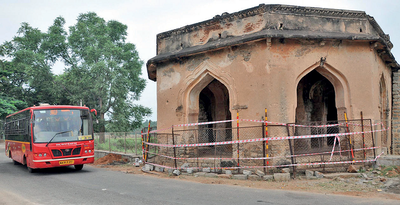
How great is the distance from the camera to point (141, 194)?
7.16m

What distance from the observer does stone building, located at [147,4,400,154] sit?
1016 cm

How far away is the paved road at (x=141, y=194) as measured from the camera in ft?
21.1

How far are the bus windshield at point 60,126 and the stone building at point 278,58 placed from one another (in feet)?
11.3

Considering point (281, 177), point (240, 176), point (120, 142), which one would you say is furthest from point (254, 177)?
point (120, 142)

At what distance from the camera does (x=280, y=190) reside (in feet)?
24.9

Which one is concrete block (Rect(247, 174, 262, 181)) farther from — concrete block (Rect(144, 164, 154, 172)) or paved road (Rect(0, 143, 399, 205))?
concrete block (Rect(144, 164, 154, 172))

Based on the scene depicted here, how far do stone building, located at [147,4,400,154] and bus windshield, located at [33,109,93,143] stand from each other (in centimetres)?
345

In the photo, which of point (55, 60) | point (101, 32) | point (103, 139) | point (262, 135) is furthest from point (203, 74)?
point (55, 60)

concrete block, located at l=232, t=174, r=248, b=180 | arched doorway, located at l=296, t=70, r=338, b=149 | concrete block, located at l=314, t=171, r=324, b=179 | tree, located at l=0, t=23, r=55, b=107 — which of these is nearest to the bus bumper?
concrete block, located at l=232, t=174, r=248, b=180

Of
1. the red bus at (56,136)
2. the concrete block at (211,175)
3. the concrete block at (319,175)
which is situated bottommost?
the concrete block at (211,175)

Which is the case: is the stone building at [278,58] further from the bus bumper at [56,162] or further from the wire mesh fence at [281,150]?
the bus bumper at [56,162]

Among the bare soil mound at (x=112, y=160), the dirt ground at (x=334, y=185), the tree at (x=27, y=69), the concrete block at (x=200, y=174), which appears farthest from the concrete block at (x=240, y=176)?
the tree at (x=27, y=69)

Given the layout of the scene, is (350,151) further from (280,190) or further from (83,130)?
(83,130)

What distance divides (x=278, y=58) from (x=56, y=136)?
8.00 m
